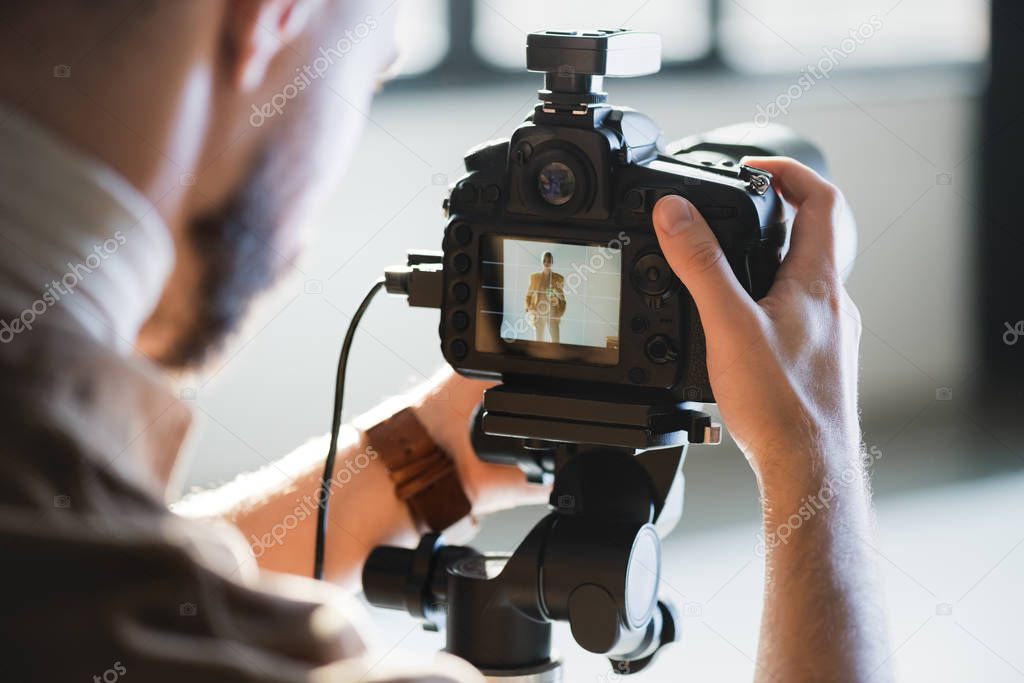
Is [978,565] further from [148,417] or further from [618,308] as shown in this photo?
[148,417]

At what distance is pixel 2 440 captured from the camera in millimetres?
310

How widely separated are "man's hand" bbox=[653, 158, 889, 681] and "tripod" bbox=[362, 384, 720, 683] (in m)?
0.06

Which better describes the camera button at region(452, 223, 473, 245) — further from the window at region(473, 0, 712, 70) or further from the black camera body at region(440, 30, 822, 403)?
the window at region(473, 0, 712, 70)

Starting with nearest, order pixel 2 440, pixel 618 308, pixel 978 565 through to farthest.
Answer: pixel 2 440 < pixel 618 308 < pixel 978 565

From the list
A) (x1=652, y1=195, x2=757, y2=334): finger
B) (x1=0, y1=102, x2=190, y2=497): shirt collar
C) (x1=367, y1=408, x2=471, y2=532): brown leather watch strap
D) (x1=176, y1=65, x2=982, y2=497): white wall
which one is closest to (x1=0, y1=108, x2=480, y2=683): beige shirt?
(x1=0, y1=102, x2=190, y2=497): shirt collar

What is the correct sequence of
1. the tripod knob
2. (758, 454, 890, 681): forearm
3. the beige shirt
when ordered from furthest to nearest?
the tripod knob < (758, 454, 890, 681): forearm < the beige shirt

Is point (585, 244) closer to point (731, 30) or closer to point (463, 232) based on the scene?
point (463, 232)

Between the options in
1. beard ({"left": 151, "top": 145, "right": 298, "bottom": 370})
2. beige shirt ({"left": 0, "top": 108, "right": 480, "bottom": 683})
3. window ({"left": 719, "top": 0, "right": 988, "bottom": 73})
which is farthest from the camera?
window ({"left": 719, "top": 0, "right": 988, "bottom": 73})

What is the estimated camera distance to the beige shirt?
316 millimetres

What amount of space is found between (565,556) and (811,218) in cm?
34

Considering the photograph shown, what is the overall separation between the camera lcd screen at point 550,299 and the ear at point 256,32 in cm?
42

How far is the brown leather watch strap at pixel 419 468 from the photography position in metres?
1.14

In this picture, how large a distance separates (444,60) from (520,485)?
6.90 feet

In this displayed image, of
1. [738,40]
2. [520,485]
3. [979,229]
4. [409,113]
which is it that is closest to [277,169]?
[520,485]
